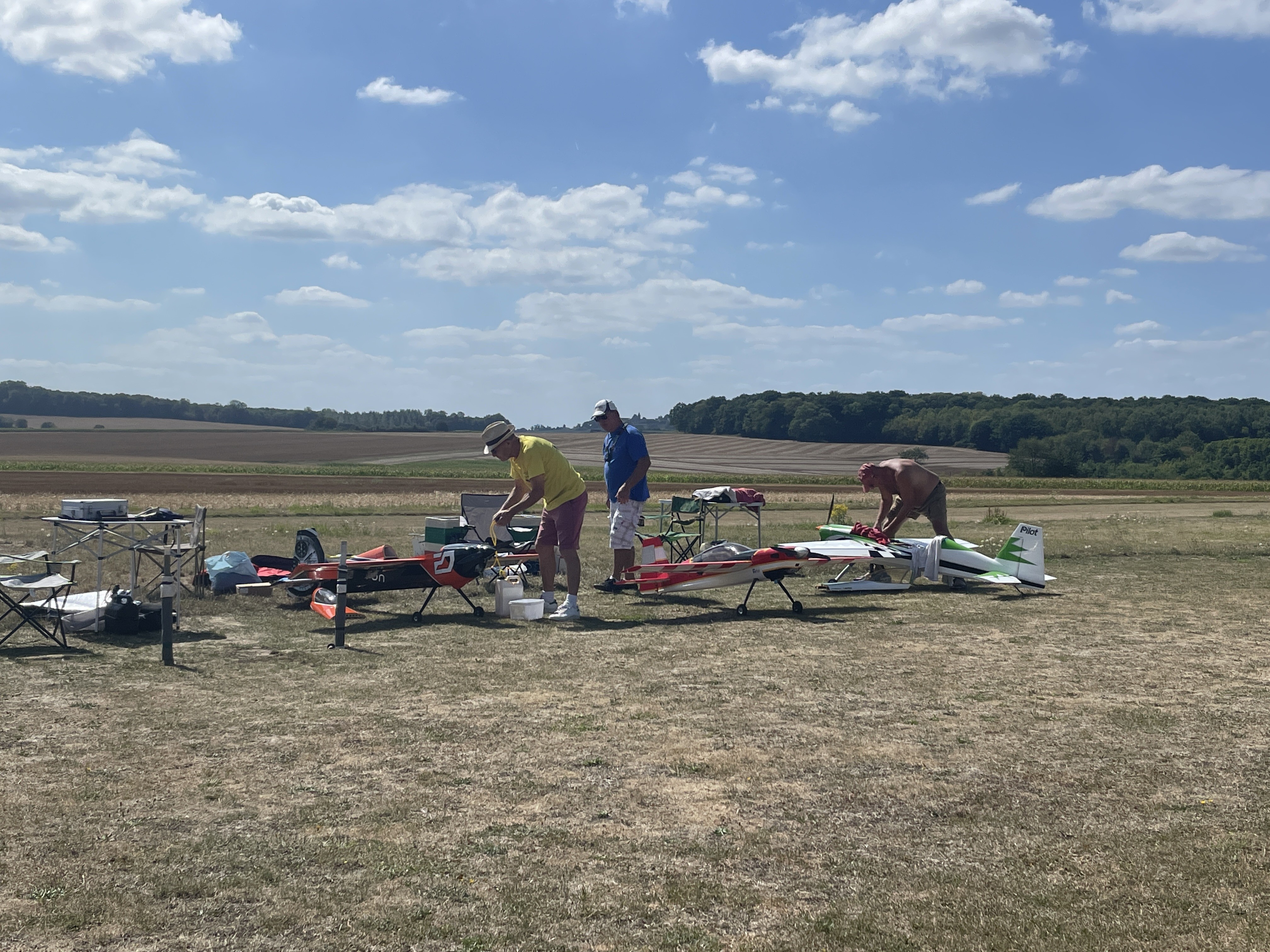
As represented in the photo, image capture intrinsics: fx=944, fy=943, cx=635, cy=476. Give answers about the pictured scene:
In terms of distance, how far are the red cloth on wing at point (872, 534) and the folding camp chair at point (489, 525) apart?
4.35 metres

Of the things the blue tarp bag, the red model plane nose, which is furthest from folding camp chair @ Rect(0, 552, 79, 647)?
the red model plane nose

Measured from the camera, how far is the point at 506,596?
1043 cm

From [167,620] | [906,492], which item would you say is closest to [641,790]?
[167,620]

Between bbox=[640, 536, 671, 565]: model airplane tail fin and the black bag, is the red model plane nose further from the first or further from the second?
the black bag

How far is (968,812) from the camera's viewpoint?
182 inches

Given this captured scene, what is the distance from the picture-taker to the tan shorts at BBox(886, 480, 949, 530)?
529 inches

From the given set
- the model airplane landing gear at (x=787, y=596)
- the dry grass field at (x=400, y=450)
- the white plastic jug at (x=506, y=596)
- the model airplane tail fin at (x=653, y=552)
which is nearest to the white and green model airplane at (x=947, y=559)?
the model airplane landing gear at (x=787, y=596)

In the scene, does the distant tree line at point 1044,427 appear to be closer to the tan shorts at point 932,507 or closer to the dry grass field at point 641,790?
the tan shorts at point 932,507

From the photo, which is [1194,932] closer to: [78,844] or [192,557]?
[78,844]

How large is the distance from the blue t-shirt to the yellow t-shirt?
2.91ft

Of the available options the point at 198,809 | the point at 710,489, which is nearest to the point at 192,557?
the point at 710,489

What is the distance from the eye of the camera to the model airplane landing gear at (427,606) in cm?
1012

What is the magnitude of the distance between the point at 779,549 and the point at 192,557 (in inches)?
303

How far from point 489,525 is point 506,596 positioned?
304 cm
